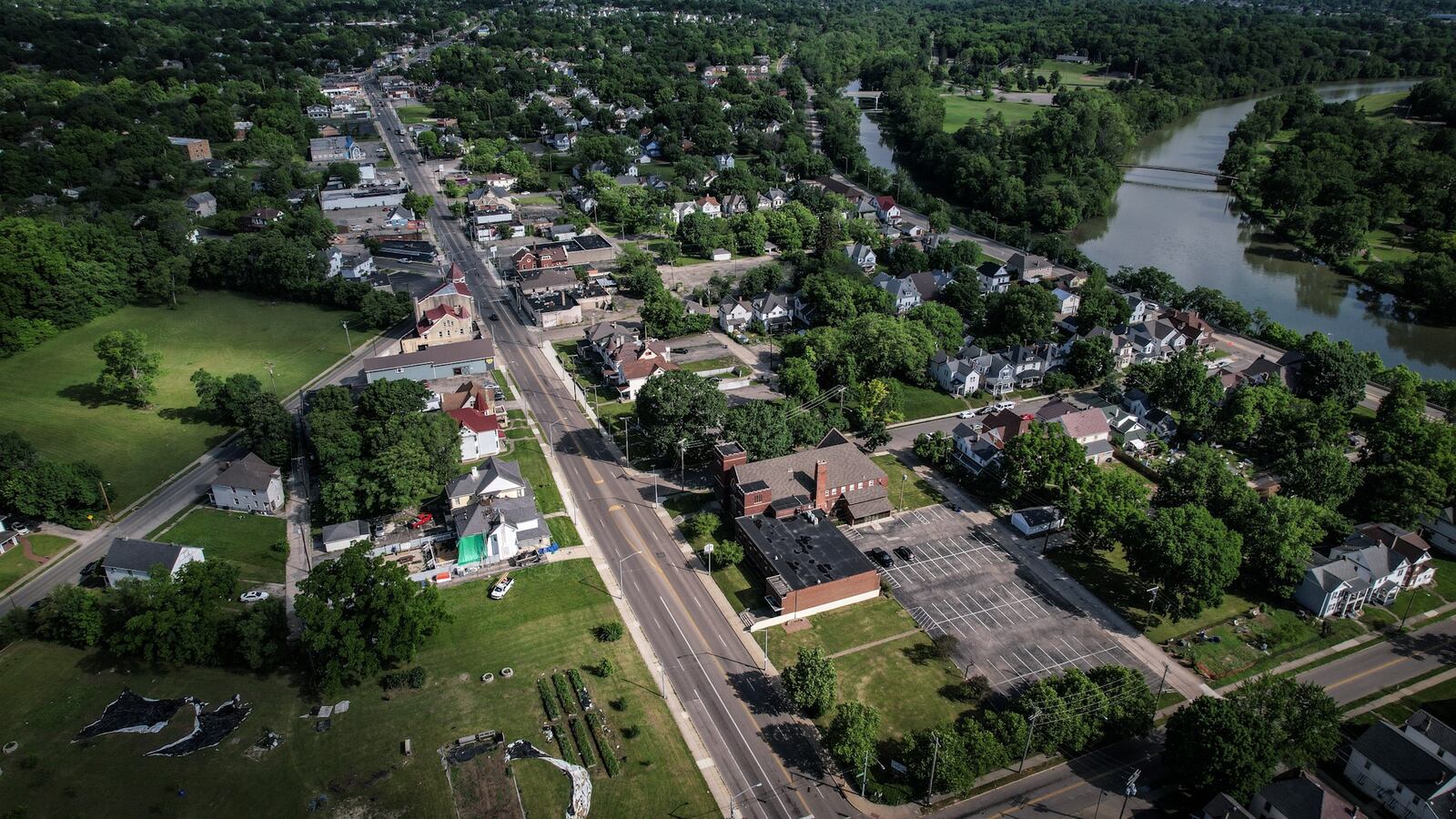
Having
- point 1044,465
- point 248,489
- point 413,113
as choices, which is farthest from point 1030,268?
point 413,113

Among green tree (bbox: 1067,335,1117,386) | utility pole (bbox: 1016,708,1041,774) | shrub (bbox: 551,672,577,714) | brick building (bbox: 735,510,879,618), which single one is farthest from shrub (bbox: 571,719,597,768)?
green tree (bbox: 1067,335,1117,386)

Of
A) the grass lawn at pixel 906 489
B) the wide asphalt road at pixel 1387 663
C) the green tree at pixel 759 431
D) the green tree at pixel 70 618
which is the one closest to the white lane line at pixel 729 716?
the green tree at pixel 759 431

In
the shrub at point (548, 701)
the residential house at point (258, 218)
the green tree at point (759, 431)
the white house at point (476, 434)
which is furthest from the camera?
the residential house at point (258, 218)

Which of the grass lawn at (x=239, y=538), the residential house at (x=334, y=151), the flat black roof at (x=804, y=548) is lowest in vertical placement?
the flat black roof at (x=804, y=548)

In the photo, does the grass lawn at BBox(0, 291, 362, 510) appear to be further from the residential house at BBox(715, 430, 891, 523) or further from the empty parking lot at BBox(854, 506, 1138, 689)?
the empty parking lot at BBox(854, 506, 1138, 689)

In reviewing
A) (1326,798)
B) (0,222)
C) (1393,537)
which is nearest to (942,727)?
(1326,798)

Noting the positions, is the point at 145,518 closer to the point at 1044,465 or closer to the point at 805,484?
the point at 805,484

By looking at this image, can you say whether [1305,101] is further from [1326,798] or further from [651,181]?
[1326,798]

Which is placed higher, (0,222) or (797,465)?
(0,222)

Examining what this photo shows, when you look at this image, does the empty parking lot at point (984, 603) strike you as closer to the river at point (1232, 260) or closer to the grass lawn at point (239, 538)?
the grass lawn at point (239, 538)
